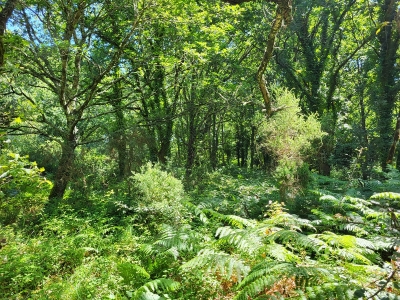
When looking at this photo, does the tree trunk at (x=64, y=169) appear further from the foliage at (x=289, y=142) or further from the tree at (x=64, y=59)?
the foliage at (x=289, y=142)

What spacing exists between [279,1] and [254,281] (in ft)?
14.8

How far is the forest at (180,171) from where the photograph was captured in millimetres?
3494

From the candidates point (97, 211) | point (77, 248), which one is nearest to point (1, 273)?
point (77, 248)

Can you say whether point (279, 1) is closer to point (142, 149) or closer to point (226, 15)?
point (142, 149)

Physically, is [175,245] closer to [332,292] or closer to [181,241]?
[181,241]

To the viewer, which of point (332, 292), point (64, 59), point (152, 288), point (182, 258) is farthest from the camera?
point (64, 59)

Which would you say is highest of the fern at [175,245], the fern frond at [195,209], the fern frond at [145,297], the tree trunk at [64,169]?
the tree trunk at [64,169]

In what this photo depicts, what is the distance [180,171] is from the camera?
10.4 metres

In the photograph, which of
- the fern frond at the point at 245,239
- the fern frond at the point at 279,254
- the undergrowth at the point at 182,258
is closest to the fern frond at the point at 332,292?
the undergrowth at the point at 182,258

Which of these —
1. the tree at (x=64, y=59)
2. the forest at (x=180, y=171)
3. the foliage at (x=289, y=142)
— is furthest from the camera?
the foliage at (x=289, y=142)

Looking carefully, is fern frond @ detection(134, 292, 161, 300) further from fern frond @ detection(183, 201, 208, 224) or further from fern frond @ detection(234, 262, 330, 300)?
fern frond @ detection(183, 201, 208, 224)

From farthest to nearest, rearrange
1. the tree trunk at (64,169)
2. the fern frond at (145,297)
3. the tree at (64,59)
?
the tree trunk at (64,169) → the tree at (64,59) → the fern frond at (145,297)

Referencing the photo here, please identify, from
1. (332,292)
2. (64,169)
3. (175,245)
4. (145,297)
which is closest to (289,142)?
(175,245)

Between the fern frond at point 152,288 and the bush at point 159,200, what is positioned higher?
the bush at point 159,200
